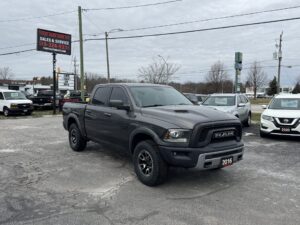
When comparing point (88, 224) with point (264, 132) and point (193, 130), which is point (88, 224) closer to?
point (193, 130)

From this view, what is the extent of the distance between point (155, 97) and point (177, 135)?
1.60 meters

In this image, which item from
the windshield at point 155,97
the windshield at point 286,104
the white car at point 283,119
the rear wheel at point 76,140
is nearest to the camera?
the windshield at point 155,97

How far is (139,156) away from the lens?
5500mm

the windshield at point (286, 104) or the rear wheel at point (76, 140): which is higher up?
the windshield at point (286, 104)

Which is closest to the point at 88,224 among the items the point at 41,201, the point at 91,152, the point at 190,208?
the point at 41,201

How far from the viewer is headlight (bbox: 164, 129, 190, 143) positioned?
4863mm

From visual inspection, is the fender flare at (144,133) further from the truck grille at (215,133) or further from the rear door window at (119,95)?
the rear door window at (119,95)

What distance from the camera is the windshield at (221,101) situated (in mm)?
13109

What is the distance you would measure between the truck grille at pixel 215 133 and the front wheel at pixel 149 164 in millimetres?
687

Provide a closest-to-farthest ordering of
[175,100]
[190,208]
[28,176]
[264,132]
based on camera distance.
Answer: [190,208] → [28,176] → [175,100] → [264,132]

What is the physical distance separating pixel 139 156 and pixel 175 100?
64.4 inches

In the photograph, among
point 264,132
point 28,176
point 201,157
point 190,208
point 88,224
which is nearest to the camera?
point 88,224

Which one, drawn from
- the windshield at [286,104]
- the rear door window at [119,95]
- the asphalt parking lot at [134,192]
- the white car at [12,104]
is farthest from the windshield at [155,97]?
the white car at [12,104]

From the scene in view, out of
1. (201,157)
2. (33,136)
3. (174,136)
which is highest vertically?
(174,136)
